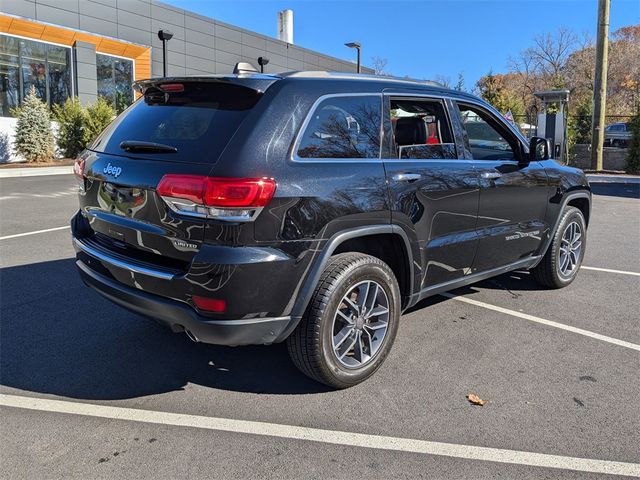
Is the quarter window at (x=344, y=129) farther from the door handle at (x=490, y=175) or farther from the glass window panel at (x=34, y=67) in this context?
the glass window panel at (x=34, y=67)

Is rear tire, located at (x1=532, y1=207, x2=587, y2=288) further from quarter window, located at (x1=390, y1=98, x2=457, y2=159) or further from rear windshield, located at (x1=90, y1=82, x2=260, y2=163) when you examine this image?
rear windshield, located at (x1=90, y1=82, x2=260, y2=163)

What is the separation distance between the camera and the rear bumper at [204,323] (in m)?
2.82

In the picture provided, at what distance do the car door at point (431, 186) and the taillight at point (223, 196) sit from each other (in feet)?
3.31

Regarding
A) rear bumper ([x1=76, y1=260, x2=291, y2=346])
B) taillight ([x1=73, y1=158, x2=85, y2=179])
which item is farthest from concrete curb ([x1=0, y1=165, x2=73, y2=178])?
rear bumper ([x1=76, y1=260, x2=291, y2=346])

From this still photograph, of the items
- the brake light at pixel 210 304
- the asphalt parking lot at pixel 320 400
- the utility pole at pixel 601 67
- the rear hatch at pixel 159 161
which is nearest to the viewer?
the asphalt parking lot at pixel 320 400

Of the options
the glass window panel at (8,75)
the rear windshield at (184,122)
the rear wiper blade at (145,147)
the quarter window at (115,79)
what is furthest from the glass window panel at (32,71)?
the rear wiper blade at (145,147)

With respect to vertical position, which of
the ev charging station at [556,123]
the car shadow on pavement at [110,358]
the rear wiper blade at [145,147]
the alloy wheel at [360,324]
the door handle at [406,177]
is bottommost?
the car shadow on pavement at [110,358]

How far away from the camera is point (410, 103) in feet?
13.2

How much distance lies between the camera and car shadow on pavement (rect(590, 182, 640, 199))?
15.1 meters

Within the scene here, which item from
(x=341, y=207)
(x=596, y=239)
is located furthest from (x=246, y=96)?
(x=596, y=239)

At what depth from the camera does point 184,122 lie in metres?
3.20

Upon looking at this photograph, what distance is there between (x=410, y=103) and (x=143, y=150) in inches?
77.6

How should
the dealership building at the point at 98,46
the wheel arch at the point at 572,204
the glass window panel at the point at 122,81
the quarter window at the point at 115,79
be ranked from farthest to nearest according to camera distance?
the glass window panel at the point at 122,81 → the quarter window at the point at 115,79 → the dealership building at the point at 98,46 → the wheel arch at the point at 572,204

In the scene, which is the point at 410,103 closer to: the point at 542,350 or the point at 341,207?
the point at 341,207
